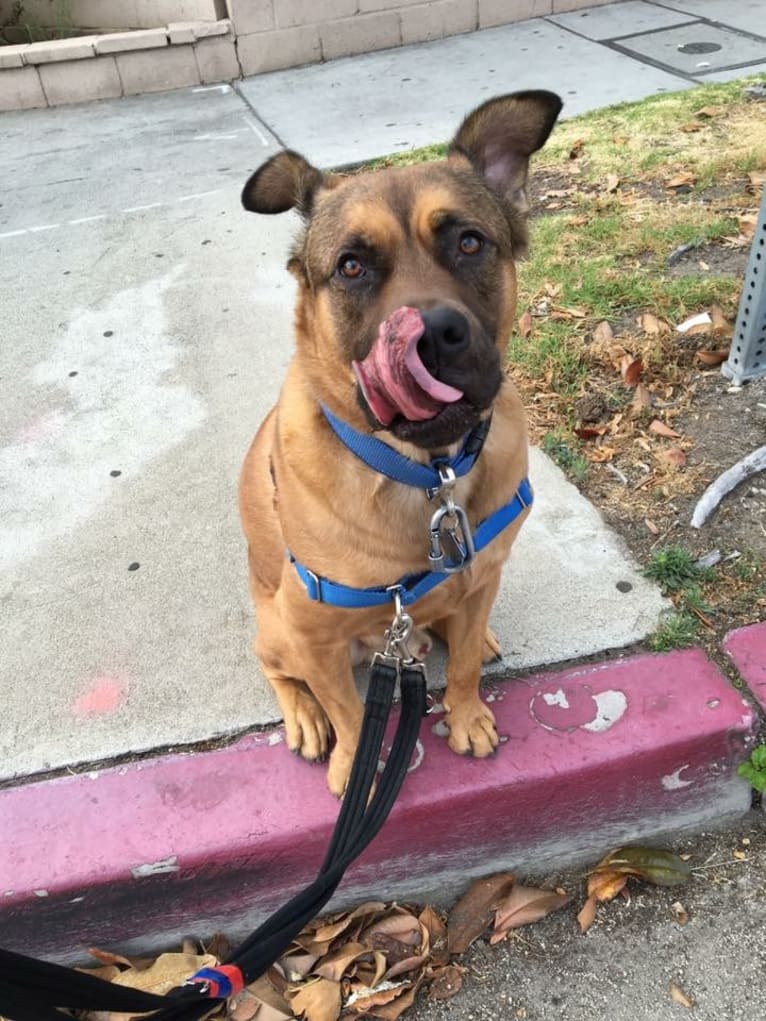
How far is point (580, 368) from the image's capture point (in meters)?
3.64

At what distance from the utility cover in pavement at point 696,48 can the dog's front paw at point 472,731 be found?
6.59 metres

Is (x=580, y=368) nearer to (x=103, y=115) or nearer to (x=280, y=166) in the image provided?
(x=280, y=166)

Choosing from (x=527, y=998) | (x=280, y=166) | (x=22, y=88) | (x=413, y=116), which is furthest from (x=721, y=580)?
(x=22, y=88)

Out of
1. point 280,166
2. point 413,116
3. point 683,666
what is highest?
point 280,166

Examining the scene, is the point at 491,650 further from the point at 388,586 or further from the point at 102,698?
the point at 102,698

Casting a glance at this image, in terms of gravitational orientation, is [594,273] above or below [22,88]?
below

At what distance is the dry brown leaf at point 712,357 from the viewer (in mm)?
3539

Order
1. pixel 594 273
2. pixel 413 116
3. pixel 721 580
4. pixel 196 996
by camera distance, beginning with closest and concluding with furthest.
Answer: pixel 196 996
pixel 721 580
pixel 594 273
pixel 413 116

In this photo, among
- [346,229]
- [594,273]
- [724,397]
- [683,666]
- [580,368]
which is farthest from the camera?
[594,273]

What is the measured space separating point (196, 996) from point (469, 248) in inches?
63.5

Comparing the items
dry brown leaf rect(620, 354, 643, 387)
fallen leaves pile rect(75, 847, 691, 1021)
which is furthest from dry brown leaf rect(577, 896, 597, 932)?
dry brown leaf rect(620, 354, 643, 387)

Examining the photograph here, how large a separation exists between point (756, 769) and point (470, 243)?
1.56 meters

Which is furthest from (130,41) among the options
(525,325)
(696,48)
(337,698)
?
(337,698)

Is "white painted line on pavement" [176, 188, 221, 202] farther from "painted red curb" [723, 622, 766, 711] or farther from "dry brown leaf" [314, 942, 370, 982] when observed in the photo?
"dry brown leaf" [314, 942, 370, 982]
